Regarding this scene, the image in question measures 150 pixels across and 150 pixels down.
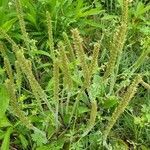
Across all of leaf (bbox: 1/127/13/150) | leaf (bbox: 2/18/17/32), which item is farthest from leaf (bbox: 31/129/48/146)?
leaf (bbox: 2/18/17/32)

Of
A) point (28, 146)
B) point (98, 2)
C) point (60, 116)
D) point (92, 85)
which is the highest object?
point (98, 2)

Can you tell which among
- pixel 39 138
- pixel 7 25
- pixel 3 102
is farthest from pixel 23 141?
pixel 7 25

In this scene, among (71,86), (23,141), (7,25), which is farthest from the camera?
(7,25)

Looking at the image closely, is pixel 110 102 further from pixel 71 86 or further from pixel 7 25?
pixel 7 25

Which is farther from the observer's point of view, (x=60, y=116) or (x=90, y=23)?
(x=90, y=23)

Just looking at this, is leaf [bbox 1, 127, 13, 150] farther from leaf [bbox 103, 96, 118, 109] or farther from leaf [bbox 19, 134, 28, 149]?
leaf [bbox 103, 96, 118, 109]

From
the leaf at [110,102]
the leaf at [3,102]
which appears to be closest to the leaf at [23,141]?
the leaf at [3,102]

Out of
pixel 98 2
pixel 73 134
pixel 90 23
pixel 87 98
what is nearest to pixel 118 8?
pixel 98 2

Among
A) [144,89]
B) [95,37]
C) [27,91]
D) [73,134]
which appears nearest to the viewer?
[73,134]

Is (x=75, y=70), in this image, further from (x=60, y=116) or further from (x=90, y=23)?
(x=90, y=23)

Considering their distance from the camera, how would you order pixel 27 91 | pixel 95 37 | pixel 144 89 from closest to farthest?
pixel 27 91 < pixel 144 89 < pixel 95 37
